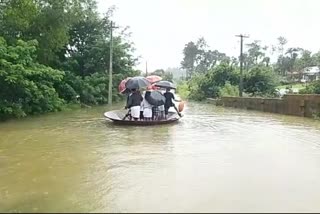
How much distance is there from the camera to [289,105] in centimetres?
2334

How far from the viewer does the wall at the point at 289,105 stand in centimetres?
2081

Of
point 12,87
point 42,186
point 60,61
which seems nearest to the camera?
point 42,186

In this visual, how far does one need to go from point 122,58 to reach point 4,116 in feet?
59.9

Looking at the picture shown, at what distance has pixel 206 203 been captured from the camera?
560 centimetres

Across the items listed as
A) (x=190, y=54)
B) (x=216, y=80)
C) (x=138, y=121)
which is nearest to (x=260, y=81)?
(x=216, y=80)

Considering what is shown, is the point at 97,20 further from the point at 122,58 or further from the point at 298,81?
the point at 298,81

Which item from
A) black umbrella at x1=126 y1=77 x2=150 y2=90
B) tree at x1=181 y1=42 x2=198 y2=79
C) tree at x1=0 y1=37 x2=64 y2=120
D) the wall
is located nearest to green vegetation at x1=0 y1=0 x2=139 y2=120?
tree at x1=0 y1=37 x2=64 y2=120

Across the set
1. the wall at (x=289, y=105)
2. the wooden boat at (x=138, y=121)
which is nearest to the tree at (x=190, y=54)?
the wall at (x=289, y=105)

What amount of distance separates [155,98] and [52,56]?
12717 millimetres

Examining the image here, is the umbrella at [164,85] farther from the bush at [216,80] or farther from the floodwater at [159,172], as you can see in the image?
the bush at [216,80]

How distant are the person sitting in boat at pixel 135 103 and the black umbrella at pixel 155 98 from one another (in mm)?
357

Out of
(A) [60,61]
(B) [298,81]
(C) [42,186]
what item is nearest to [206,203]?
(C) [42,186]

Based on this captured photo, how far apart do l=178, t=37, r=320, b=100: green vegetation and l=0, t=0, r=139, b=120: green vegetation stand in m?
9.25

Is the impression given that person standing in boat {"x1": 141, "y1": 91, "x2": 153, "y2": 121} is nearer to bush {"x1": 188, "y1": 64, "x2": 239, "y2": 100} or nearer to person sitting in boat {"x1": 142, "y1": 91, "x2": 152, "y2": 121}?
person sitting in boat {"x1": 142, "y1": 91, "x2": 152, "y2": 121}
